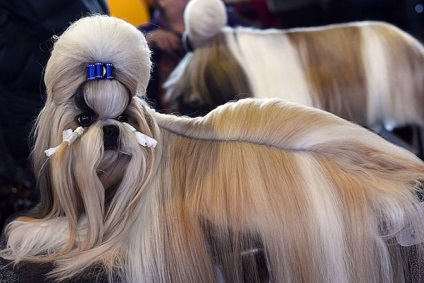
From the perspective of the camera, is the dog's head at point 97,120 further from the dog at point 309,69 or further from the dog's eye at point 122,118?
the dog at point 309,69

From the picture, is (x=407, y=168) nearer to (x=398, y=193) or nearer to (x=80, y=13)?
(x=398, y=193)

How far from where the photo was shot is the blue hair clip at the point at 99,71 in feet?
3.35

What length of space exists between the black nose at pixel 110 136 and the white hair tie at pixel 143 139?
0.02 metres

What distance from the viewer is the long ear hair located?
5.72ft

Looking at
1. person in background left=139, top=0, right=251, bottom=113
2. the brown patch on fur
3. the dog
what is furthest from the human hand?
the brown patch on fur

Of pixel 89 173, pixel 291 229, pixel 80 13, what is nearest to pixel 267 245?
pixel 291 229

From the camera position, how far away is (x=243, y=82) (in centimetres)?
174

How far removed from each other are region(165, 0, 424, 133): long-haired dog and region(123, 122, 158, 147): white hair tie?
0.71 metres

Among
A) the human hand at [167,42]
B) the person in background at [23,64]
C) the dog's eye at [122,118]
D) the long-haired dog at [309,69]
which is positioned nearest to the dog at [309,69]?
the long-haired dog at [309,69]

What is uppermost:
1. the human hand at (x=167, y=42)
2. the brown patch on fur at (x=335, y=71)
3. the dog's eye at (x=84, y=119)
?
the dog's eye at (x=84, y=119)

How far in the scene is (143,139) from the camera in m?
1.04

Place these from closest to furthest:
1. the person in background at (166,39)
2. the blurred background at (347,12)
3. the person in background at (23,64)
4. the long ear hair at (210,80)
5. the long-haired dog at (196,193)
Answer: the long-haired dog at (196,193)
the person in background at (23,64)
the long ear hair at (210,80)
the person in background at (166,39)
the blurred background at (347,12)

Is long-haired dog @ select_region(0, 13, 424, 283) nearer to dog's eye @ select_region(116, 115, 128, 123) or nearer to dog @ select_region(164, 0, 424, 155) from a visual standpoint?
dog's eye @ select_region(116, 115, 128, 123)

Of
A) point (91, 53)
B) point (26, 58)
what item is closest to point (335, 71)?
point (26, 58)
